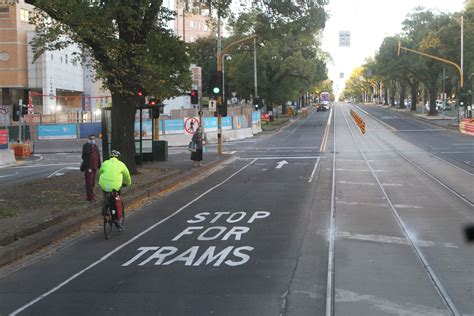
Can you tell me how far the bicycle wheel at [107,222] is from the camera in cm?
1129

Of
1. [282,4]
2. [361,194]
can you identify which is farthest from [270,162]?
[361,194]

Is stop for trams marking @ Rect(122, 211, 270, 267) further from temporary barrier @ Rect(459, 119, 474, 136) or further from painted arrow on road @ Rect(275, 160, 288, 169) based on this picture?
temporary barrier @ Rect(459, 119, 474, 136)

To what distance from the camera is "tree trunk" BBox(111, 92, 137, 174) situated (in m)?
20.8

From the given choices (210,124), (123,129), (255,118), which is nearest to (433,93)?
(255,118)

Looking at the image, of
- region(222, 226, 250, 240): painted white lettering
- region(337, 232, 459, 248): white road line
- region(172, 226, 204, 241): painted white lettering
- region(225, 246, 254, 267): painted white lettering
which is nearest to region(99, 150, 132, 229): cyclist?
region(172, 226, 204, 241): painted white lettering

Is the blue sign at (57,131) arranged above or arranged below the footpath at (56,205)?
above

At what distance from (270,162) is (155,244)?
19.5 m

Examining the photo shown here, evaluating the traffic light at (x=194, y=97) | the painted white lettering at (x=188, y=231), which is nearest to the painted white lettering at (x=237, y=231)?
the painted white lettering at (x=188, y=231)

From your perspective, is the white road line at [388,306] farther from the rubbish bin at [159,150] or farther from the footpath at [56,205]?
the rubbish bin at [159,150]

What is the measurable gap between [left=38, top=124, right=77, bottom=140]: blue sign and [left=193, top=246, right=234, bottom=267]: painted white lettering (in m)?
38.8

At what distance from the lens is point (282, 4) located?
2261cm

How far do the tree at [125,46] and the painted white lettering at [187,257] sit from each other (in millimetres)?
8597

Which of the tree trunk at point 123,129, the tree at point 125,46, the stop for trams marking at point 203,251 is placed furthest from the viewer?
the tree trunk at point 123,129

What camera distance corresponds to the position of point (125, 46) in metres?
18.0
